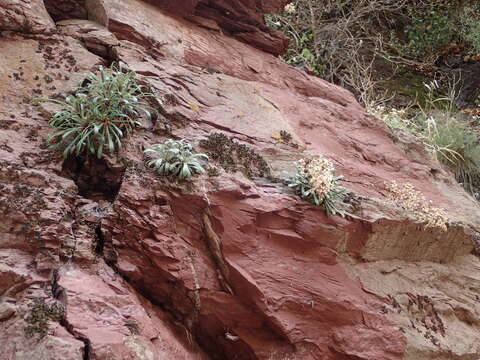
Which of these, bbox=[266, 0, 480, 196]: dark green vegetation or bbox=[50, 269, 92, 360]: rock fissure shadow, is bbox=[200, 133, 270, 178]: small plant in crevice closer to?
bbox=[50, 269, 92, 360]: rock fissure shadow

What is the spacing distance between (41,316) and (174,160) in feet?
5.40

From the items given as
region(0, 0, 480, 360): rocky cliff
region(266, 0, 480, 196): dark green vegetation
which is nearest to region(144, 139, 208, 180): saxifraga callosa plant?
region(0, 0, 480, 360): rocky cliff

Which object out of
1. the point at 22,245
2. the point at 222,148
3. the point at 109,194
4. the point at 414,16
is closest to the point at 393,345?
the point at 222,148

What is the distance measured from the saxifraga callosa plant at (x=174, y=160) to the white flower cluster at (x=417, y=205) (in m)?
2.55

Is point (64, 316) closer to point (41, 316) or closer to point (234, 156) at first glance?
point (41, 316)

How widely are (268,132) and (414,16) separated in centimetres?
928

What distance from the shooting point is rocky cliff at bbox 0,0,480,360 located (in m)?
2.99

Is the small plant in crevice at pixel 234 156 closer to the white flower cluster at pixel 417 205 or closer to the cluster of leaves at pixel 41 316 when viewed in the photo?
the white flower cluster at pixel 417 205

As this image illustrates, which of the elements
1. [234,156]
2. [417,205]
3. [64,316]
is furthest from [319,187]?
[64,316]

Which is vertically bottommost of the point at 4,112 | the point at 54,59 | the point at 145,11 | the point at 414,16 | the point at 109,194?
the point at 109,194

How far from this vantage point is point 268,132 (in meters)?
5.05

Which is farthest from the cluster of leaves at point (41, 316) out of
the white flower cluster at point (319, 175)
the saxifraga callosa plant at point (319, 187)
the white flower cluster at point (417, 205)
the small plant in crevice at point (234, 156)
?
the white flower cluster at point (417, 205)

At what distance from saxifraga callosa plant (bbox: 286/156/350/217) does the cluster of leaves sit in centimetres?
232

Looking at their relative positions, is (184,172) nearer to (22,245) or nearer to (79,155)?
(79,155)
